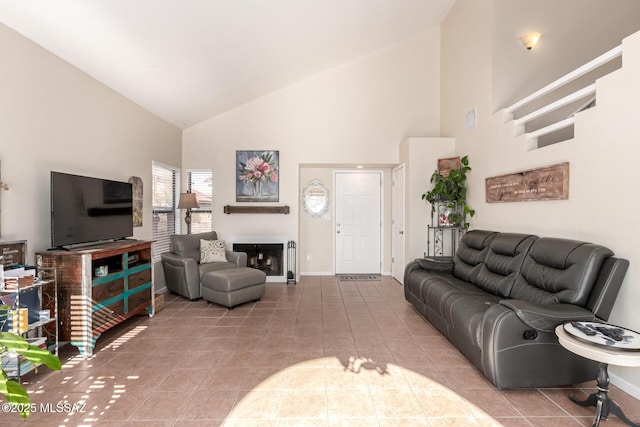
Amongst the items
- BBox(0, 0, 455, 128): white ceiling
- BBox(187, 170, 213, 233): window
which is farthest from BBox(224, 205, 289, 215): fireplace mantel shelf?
BBox(0, 0, 455, 128): white ceiling

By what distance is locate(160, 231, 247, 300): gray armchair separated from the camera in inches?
173

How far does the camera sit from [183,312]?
13.1 feet

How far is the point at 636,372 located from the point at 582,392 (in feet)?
1.22

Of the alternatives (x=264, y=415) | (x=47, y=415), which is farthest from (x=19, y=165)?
(x=264, y=415)

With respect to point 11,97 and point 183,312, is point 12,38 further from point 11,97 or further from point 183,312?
point 183,312

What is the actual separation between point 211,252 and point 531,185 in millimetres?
A: 4303

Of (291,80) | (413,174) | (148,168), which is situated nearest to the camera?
(148,168)

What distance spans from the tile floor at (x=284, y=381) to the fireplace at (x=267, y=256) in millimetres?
1921

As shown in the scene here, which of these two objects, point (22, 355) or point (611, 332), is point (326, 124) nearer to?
point (611, 332)

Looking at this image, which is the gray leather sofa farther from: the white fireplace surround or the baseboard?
the white fireplace surround

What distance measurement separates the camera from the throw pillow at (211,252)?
4892mm

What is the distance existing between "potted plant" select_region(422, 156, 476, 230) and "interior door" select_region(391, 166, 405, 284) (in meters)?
0.68

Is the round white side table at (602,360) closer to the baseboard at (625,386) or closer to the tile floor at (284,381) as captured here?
the tile floor at (284,381)

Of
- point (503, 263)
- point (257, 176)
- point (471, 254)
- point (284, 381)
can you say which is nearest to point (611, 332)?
point (503, 263)
